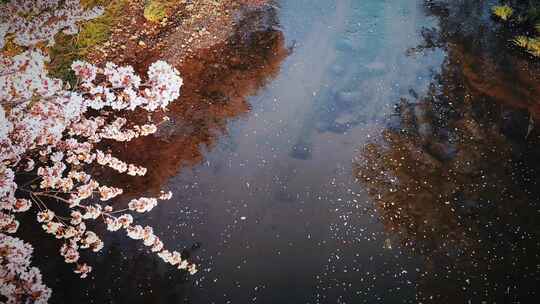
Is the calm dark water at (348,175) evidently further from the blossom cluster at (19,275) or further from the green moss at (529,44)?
the green moss at (529,44)

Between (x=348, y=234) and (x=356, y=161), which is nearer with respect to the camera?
(x=348, y=234)

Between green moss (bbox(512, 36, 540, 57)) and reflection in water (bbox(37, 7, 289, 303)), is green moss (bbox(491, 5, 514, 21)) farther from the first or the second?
reflection in water (bbox(37, 7, 289, 303))

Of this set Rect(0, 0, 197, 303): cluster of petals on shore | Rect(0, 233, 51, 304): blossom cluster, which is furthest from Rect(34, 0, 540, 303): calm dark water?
Rect(0, 0, 197, 303): cluster of petals on shore

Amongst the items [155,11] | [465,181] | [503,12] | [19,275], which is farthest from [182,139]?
[503,12]

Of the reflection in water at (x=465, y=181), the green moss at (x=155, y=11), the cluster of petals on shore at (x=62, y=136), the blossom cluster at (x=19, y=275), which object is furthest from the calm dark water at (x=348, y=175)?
the green moss at (x=155, y=11)

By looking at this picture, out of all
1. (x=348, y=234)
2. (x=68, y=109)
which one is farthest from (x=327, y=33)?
(x=68, y=109)

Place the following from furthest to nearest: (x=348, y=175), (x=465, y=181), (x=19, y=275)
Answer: (x=348, y=175)
(x=465, y=181)
(x=19, y=275)

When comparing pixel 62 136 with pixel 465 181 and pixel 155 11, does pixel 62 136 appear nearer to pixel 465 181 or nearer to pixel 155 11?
pixel 155 11

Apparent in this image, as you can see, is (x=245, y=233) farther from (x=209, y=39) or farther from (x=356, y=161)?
(x=209, y=39)
